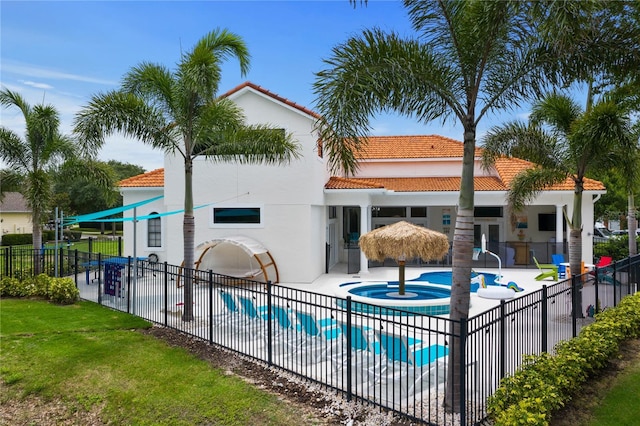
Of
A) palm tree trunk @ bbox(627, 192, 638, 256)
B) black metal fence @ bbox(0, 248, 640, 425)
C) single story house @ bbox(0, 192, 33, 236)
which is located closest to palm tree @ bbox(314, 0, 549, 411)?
black metal fence @ bbox(0, 248, 640, 425)

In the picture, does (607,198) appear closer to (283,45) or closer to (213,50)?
(283,45)

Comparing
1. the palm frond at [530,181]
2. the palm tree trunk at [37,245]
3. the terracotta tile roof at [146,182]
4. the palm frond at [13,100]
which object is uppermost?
the palm frond at [13,100]

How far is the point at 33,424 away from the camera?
7.56m

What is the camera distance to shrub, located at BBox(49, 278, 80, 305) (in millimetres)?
14309

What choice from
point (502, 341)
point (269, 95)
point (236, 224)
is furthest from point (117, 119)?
point (502, 341)

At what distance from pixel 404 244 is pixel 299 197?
5541 mm

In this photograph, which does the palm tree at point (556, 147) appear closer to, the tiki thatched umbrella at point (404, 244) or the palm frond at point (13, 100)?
the tiki thatched umbrella at point (404, 244)

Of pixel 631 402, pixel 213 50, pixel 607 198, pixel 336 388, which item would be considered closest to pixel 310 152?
pixel 213 50

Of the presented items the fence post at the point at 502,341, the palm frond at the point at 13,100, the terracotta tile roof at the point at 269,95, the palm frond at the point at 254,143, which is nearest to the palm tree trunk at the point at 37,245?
the palm frond at the point at 13,100

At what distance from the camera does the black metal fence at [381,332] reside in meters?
6.99

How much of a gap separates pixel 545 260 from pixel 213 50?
807 inches

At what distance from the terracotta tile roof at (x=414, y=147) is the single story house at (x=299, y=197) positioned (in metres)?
0.30

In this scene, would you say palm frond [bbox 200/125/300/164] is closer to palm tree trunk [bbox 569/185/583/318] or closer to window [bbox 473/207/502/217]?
palm tree trunk [bbox 569/185/583/318]

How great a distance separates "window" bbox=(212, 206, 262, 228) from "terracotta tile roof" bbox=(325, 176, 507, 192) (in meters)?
3.69
